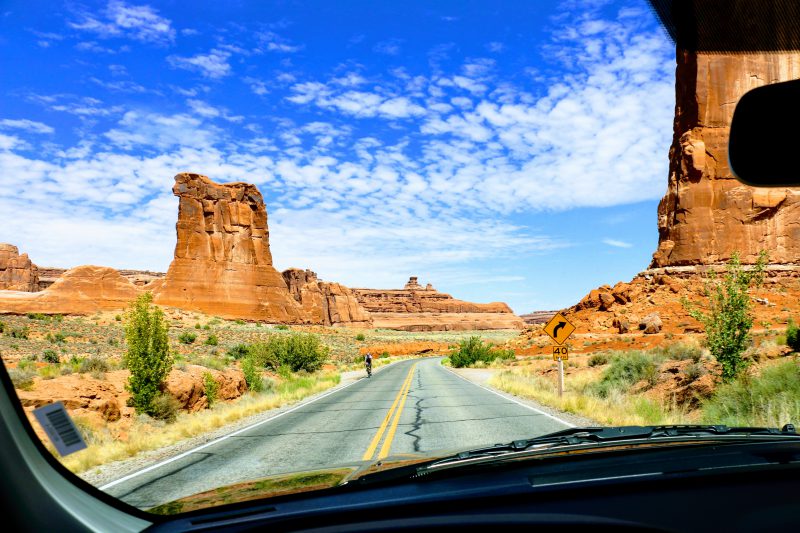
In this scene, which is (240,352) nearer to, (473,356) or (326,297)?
(473,356)

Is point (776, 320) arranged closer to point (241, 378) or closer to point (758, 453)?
point (241, 378)

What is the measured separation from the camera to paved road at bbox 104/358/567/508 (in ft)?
25.1

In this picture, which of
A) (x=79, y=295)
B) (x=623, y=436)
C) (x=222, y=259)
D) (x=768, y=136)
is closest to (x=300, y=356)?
(x=623, y=436)

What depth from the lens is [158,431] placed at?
12867 millimetres

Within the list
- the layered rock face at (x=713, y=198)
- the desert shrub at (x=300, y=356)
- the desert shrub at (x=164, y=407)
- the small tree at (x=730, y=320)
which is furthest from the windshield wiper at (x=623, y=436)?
the layered rock face at (x=713, y=198)

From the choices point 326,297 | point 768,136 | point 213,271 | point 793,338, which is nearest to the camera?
point 768,136

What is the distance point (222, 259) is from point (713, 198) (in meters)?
79.9

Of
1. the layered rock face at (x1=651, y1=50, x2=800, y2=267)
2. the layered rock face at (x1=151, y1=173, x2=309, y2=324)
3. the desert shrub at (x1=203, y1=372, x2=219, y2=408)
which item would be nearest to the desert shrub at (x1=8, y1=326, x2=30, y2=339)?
the desert shrub at (x1=203, y1=372, x2=219, y2=408)

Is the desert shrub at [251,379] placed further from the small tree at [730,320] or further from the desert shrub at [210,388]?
the small tree at [730,320]

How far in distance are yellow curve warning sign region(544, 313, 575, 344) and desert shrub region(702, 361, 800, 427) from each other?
511 cm

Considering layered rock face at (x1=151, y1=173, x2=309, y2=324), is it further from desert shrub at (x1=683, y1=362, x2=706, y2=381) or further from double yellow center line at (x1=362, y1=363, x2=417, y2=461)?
desert shrub at (x1=683, y1=362, x2=706, y2=381)

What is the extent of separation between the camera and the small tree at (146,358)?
12961mm

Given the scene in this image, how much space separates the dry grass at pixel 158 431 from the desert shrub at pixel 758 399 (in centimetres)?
1068

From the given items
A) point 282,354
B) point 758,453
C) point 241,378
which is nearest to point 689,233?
point 282,354
